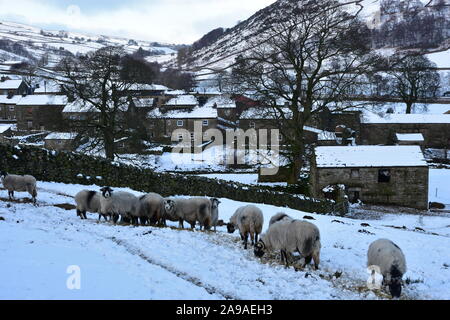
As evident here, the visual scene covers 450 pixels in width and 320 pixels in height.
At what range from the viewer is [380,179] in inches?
1305

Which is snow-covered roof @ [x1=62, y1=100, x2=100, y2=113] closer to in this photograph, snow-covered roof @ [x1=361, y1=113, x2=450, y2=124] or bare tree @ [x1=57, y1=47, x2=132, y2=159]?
bare tree @ [x1=57, y1=47, x2=132, y2=159]

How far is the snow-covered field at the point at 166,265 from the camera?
312 inches

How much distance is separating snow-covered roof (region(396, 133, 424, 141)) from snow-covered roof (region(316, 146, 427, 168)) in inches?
1082

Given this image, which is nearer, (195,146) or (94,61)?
(94,61)

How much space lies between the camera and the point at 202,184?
25.4 metres

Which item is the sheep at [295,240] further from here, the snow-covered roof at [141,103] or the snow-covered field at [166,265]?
the snow-covered roof at [141,103]

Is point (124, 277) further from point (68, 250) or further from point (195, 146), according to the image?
point (195, 146)

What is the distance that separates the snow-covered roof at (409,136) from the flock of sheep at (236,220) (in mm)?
51867

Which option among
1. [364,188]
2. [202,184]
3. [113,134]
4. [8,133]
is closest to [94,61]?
[113,134]

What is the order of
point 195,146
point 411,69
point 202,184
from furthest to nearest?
point 411,69 < point 195,146 < point 202,184

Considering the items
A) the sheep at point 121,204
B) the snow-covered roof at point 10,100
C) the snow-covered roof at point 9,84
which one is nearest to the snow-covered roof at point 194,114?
the snow-covered roof at point 10,100

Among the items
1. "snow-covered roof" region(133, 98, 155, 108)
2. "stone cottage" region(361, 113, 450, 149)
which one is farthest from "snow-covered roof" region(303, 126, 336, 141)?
"snow-covered roof" region(133, 98, 155, 108)
